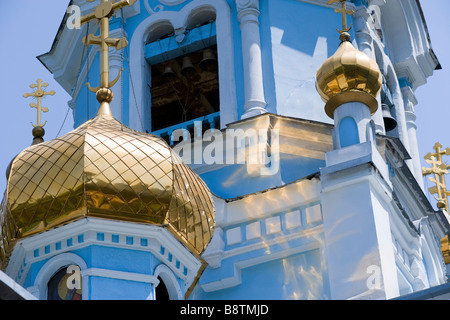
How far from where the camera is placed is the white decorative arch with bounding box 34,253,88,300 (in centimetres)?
1237

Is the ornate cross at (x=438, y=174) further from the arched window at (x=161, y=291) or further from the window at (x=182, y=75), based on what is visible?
the arched window at (x=161, y=291)

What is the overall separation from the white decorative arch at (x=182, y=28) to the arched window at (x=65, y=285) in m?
2.64

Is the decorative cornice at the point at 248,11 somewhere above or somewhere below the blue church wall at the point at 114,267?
above

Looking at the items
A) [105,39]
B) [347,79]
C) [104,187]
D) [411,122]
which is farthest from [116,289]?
[411,122]

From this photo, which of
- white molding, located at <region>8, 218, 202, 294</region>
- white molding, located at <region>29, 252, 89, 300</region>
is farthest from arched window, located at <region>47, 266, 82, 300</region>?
white molding, located at <region>8, 218, 202, 294</region>

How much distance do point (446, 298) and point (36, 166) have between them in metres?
3.46

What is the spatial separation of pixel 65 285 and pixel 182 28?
384cm

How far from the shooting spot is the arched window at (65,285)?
1229 cm

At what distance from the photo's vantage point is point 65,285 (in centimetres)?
1241

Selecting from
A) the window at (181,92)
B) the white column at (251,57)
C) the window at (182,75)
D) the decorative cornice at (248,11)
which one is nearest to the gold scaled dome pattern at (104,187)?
the white column at (251,57)

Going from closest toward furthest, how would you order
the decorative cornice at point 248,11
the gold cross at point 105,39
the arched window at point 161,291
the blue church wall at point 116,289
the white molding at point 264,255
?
the blue church wall at point 116,289, the arched window at point 161,291, the white molding at point 264,255, the gold cross at point 105,39, the decorative cornice at point 248,11

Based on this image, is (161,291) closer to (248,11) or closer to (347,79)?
(347,79)

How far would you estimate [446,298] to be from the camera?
35.1ft
